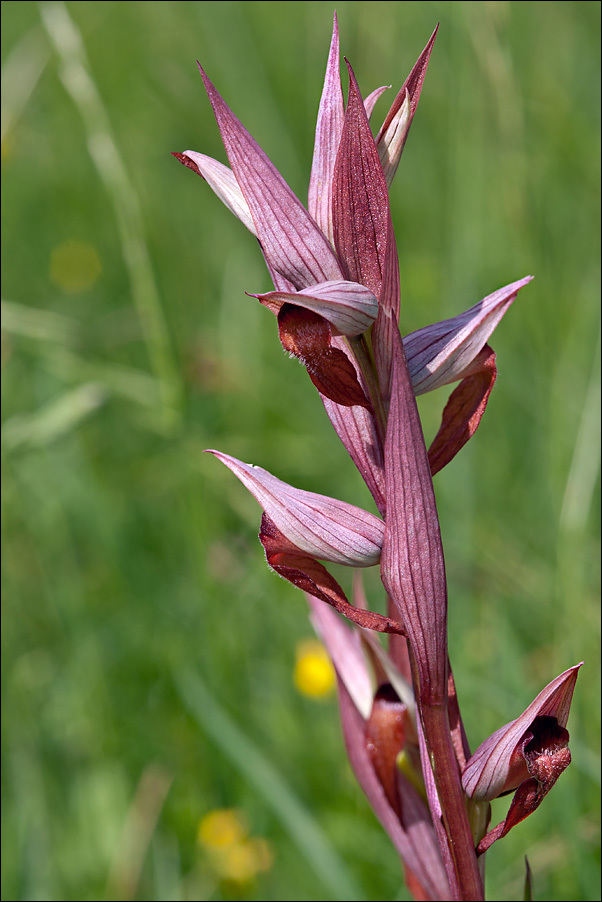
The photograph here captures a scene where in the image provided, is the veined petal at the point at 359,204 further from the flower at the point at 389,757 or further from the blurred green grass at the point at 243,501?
the blurred green grass at the point at 243,501

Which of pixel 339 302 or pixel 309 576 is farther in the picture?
pixel 309 576

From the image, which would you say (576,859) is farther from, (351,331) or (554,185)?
(554,185)

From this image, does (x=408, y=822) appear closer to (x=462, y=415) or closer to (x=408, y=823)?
(x=408, y=823)

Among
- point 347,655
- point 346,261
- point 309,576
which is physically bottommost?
point 347,655

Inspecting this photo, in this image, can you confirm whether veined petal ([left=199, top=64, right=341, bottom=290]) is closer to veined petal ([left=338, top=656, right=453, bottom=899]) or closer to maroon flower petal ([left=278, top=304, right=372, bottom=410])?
maroon flower petal ([left=278, top=304, right=372, bottom=410])

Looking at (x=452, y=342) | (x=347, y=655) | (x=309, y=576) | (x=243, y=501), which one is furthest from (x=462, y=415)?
(x=243, y=501)

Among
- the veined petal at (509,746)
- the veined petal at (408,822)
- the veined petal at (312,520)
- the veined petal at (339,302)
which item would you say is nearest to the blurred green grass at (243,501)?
the veined petal at (408,822)
